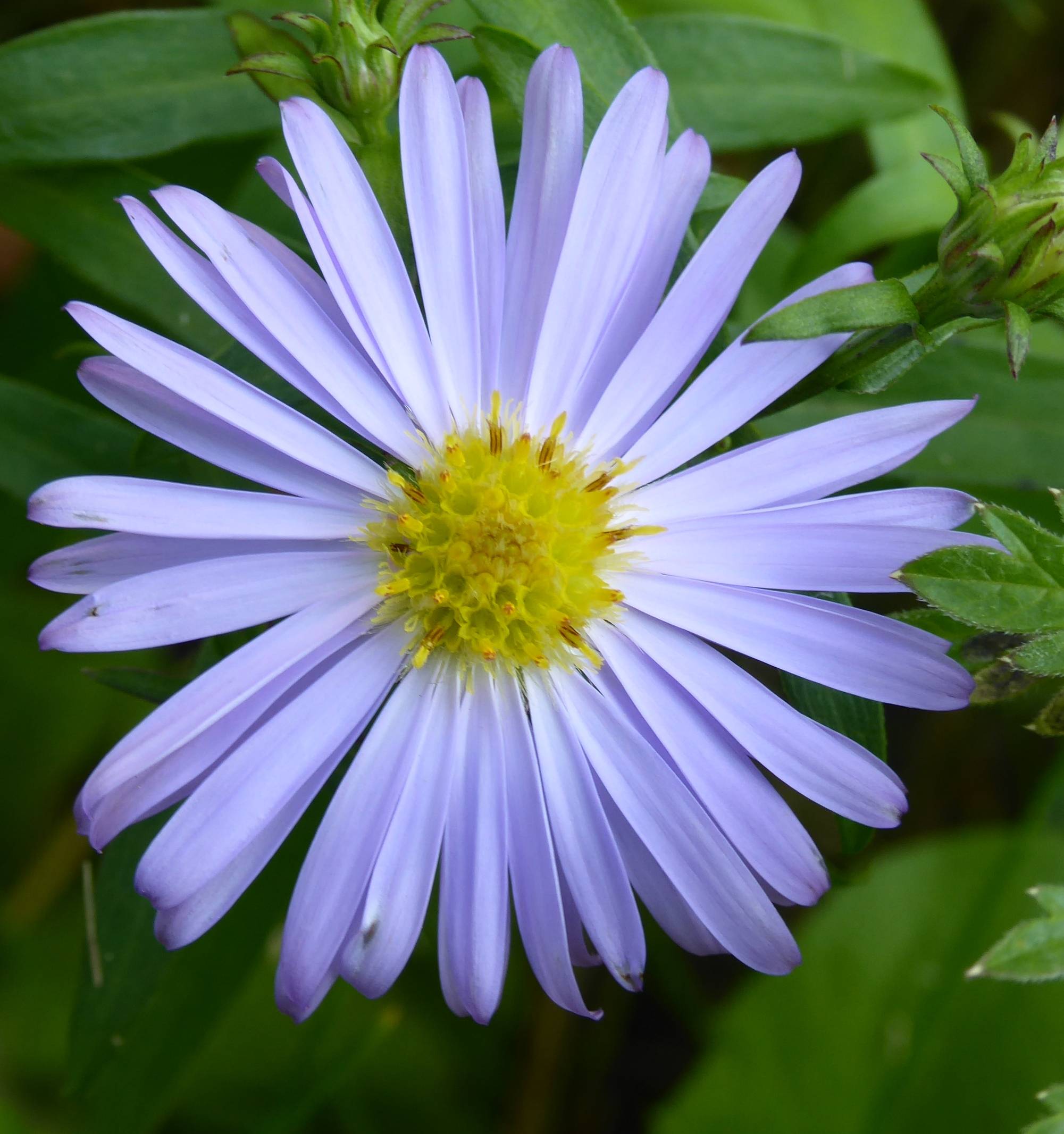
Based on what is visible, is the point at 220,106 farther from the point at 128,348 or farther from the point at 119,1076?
the point at 119,1076

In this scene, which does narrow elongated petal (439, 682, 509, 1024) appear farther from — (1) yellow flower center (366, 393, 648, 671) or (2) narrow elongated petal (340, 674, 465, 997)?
(1) yellow flower center (366, 393, 648, 671)

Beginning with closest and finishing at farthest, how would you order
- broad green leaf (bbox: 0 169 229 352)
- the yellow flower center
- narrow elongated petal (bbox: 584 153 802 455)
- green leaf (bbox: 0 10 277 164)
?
narrow elongated petal (bbox: 584 153 802 455)
the yellow flower center
green leaf (bbox: 0 10 277 164)
broad green leaf (bbox: 0 169 229 352)

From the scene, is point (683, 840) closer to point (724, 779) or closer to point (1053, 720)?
point (724, 779)

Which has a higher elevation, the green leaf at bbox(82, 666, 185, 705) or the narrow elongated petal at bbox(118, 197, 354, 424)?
the narrow elongated petal at bbox(118, 197, 354, 424)

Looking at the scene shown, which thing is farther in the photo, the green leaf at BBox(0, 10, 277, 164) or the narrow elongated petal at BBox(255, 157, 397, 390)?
the green leaf at BBox(0, 10, 277, 164)

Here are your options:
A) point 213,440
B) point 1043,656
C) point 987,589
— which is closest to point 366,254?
point 213,440

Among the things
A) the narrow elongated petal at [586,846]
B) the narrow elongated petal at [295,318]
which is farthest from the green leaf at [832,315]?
the narrow elongated petal at [586,846]

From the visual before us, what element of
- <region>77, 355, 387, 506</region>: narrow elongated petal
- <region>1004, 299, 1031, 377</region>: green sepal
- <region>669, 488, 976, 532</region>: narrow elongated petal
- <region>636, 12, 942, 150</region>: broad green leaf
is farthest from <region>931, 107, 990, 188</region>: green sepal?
<region>77, 355, 387, 506</region>: narrow elongated petal
